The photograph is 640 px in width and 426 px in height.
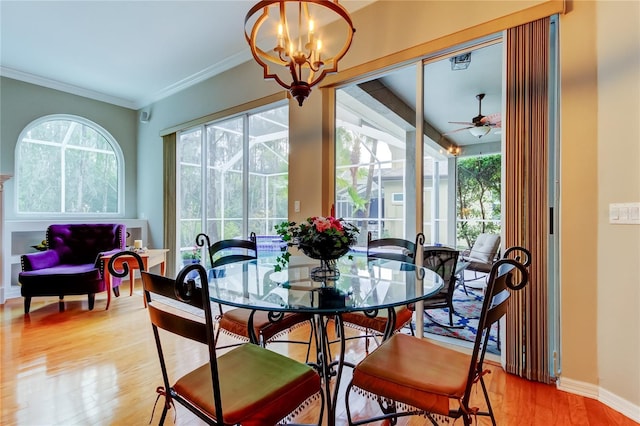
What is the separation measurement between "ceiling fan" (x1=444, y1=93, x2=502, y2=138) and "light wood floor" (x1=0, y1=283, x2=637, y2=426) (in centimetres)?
187

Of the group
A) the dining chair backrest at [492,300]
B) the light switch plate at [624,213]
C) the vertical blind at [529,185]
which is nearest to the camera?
the dining chair backrest at [492,300]

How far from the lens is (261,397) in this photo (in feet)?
3.52

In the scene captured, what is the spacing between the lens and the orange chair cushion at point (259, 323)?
5.76 ft

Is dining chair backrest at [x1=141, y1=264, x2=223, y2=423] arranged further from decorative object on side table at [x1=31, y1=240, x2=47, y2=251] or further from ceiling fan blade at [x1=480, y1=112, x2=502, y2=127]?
decorative object on side table at [x1=31, y1=240, x2=47, y2=251]

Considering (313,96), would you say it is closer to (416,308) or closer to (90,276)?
(416,308)

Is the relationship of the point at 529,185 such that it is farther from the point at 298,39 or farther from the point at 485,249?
the point at 298,39

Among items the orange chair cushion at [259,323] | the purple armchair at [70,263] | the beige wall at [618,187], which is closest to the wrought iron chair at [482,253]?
the beige wall at [618,187]

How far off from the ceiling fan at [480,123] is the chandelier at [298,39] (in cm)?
133

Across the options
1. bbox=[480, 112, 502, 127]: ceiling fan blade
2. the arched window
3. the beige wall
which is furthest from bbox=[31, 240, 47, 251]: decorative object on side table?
the beige wall

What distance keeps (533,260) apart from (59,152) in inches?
233

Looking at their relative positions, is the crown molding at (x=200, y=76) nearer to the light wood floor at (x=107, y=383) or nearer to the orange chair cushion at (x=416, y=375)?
the light wood floor at (x=107, y=383)

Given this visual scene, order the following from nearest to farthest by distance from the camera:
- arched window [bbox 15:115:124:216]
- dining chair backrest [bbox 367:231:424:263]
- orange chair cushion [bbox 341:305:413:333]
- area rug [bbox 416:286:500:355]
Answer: orange chair cushion [bbox 341:305:413:333] → dining chair backrest [bbox 367:231:424:263] → area rug [bbox 416:286:500:355] → arched window [bbox 15:115:124:216]

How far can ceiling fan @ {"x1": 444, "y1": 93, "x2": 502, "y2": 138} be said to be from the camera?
8.25 feet

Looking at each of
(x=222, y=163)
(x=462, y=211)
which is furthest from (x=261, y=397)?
(x=222, y=163)
